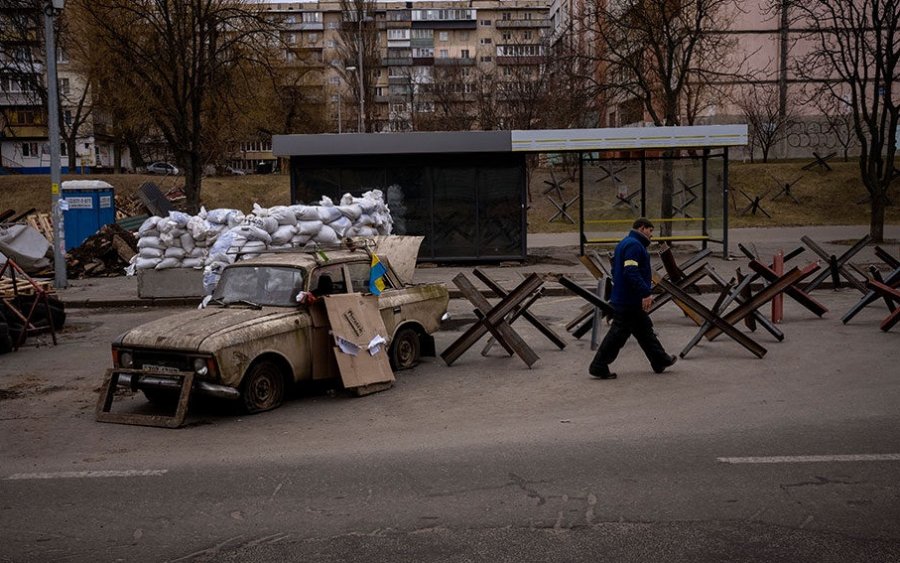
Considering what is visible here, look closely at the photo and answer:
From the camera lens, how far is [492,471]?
6512 millimetres

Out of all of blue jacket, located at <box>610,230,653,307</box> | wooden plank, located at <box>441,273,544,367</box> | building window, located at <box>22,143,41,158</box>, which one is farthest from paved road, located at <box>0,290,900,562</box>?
building window, located at <box>22,143,41,158</box>

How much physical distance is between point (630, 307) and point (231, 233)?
9.75 metres

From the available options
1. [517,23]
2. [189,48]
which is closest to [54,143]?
[189,48]

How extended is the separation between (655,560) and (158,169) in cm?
6408

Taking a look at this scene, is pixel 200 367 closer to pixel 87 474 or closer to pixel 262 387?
pixel 262 387

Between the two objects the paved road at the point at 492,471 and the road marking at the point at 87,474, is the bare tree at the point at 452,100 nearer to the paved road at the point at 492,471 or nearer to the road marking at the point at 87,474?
the paved road at the point at 492,471

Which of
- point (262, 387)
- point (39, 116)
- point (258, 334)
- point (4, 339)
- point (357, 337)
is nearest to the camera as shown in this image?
point (258, 334)

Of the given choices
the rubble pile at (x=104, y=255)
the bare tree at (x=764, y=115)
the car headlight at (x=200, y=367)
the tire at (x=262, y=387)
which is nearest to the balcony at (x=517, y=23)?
the bare tree at (x=764, y=115)

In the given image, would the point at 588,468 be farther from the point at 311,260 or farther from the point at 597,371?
the point at 311,260

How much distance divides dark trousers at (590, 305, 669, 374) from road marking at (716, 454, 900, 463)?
3.04 meters

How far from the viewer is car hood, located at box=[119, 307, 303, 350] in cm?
836

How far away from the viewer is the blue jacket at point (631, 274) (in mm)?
9578

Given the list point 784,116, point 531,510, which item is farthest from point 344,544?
point 784,116

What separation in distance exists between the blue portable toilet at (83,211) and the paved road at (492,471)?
1771 centimetres
